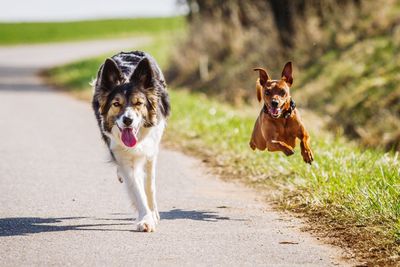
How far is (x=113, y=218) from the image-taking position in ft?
26.2

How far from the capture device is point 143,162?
784 cm

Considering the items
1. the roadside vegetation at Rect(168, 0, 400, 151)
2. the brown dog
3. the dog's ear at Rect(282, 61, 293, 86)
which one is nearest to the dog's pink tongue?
the brown dog

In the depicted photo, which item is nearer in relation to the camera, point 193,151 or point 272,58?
point 193,151

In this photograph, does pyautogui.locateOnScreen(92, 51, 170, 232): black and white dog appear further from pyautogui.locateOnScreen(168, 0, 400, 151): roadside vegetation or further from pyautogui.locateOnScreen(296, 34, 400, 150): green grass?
pyautogui.locateOnScreen(168, 0, 400, 151): roadside vegetation

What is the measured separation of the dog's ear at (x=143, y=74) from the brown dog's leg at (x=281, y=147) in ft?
3.96

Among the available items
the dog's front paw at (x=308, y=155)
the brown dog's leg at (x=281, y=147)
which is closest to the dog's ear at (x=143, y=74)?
the brown dog's leg at (x=281, y=147)

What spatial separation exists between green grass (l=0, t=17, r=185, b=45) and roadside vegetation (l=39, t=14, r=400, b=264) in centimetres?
4149

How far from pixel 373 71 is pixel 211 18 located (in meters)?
7.43

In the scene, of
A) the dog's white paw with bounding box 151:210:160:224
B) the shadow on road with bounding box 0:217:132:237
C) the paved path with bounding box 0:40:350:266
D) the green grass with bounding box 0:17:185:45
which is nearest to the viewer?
the paved path with bounding box 0:40:350:266

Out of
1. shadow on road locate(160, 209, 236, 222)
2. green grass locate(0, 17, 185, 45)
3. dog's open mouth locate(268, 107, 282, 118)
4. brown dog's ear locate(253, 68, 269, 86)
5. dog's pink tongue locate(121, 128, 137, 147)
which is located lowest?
shadow on road locate(160, 209, 236, 222)

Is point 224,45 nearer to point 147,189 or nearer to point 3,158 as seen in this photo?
point 3,158

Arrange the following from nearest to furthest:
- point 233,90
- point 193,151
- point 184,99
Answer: point 193,151, point 184,99, point 233,90

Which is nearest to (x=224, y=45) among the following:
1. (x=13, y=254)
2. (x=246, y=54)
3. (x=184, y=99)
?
(x=246, y=54)

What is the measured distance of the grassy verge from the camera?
23.2 feet
